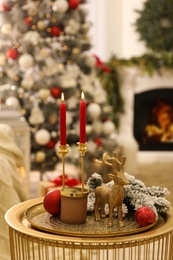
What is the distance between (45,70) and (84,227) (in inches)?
117

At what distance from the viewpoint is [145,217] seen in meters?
1.53

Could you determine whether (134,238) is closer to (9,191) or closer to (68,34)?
(9,191)

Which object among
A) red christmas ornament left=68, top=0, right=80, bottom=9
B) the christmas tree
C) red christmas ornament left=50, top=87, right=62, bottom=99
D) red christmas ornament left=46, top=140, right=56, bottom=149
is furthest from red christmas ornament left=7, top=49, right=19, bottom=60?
red christmas ornament left=46, top=140, right=56, bottom=149

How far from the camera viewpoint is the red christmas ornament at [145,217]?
1.53 meters

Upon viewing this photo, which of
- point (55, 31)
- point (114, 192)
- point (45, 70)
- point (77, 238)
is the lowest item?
point (77, 238)

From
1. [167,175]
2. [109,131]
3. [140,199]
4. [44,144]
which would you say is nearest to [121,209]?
[140,199]

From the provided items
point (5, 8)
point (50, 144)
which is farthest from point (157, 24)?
point (50, 144)

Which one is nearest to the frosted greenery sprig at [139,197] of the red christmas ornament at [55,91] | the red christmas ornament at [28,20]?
the red christmas ornament at [55,91]

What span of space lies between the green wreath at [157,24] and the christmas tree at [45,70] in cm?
124

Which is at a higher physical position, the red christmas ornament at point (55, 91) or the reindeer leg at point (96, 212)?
the red christmas ornament at point (55, 91)

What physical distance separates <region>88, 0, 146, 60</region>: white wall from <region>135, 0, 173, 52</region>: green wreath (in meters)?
0.08

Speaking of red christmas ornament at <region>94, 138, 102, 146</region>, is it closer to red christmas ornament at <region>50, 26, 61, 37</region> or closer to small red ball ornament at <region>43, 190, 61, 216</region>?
red christmas ornament at <region>50, 26, 61, 37</region>

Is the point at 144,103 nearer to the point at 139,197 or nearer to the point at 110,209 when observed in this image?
the point at 139,197

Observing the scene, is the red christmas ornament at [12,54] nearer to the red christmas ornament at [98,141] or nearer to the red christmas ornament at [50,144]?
the red christmas ornament at [50,144]
